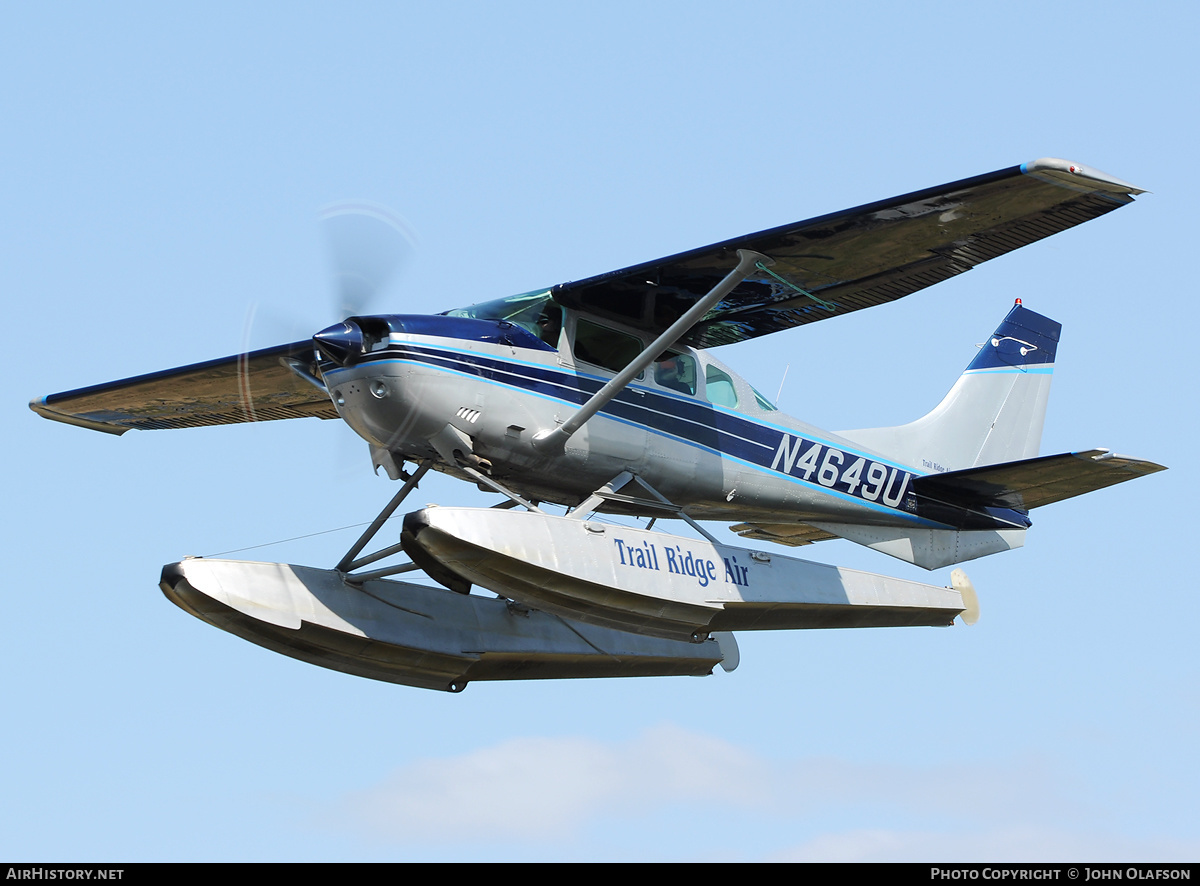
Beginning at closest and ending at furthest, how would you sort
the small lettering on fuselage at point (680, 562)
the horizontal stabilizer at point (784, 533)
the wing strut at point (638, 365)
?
the wing strut at point (638, 365) → the small lettering on fuselage at point (680, 562) → the horizontal stabilizer at point (784, 533)

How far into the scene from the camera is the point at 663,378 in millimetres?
13883

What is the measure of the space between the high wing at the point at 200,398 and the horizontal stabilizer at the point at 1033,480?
21.6ft

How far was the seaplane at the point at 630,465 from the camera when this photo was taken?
39.9 ft

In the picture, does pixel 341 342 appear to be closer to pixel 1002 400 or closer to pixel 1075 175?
pixel 1075 175

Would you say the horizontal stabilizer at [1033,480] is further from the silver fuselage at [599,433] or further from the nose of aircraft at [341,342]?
the nose of aircraft at [341,342]

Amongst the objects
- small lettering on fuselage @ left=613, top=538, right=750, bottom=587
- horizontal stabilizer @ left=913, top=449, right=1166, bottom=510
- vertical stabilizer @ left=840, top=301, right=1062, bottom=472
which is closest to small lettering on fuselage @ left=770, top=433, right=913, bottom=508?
horizontal stabilizer @ left=913, top=449, right=1166, bottom=510

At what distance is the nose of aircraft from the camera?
1197 centimetres

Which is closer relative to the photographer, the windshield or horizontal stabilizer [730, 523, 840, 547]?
the windshield

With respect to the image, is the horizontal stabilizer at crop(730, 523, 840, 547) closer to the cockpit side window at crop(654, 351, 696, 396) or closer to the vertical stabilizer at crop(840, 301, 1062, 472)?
the vertical stabilizer at crop(840, 301, 1062, 472)

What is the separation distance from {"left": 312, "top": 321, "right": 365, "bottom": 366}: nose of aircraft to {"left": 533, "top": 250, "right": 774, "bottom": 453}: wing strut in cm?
178

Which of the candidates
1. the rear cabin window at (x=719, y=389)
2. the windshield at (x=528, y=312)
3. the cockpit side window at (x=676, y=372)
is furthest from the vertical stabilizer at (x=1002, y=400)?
the windshield at (x=528, y=312)

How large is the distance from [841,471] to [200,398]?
6.80 m
